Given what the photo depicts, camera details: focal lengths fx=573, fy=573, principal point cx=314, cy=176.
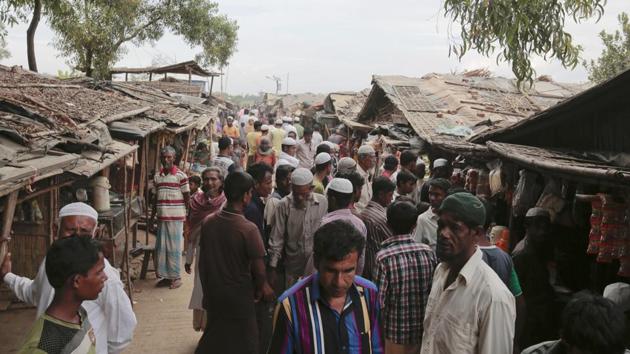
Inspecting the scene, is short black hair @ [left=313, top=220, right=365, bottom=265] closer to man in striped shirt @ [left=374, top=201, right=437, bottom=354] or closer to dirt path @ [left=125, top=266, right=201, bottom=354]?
man in striped shirt @ [left=374, top=201, right=437, bottom=354]

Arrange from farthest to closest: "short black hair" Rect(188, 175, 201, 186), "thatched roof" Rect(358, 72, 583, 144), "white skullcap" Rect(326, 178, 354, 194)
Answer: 1. "thatched roof" Rect(358, 72, 583, 144)
2. "short black hair" Rect(188, 175, 201, 186)
3. "white skullcap" Rect(326, 178, 354, 194)

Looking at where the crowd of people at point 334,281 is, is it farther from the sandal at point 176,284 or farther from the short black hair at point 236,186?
the sandal at point 176,284

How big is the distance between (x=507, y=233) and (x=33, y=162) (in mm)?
5048

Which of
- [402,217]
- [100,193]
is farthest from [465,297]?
[100,193]

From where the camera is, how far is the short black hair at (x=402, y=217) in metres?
4.43

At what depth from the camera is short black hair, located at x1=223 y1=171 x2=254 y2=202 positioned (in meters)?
4.66

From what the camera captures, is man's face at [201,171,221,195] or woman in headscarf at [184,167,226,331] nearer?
woman in headscarf at [184,167,226,331]

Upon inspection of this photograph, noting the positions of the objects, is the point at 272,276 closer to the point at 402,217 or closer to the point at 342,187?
the point at 342,187

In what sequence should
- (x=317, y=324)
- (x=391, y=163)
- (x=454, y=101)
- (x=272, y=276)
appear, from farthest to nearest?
(x=454, y=101) < (x=391, y=163) < (x=272, y=276) < (x=317, y=324)

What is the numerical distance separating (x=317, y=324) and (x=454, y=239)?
3.36ft

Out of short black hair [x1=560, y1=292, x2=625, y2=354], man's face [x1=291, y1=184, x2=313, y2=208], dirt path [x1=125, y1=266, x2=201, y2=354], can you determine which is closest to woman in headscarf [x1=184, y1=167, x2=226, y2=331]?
dirt path [x1=125, y1=266, x2=201, y2=354]

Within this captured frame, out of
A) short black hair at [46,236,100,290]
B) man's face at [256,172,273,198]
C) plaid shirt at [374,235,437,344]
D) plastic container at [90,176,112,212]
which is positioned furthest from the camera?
plastic container at [90,176,112,212]

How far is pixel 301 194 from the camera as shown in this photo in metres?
5.57

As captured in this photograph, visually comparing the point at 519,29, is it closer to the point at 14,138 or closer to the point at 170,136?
the point at 14,138
